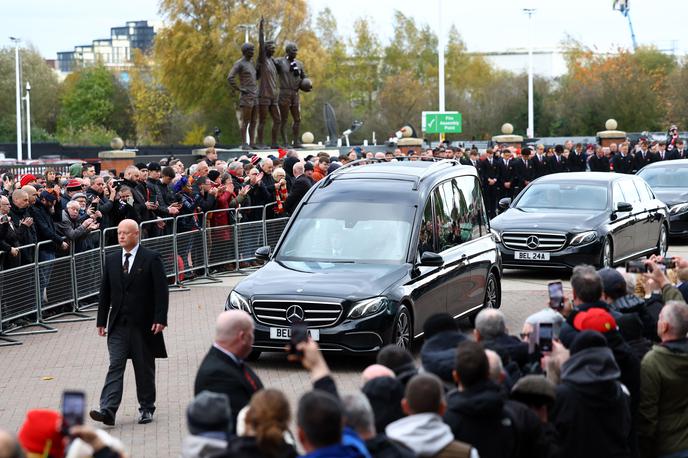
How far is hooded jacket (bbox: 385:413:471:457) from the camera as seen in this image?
557cm

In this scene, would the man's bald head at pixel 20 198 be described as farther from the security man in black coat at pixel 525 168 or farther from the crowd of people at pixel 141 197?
the security man in black coat at pixel 525 168

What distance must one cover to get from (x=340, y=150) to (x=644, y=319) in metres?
33.8

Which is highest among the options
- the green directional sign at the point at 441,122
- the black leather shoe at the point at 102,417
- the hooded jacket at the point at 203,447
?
the green directional sign at the point at 441,122

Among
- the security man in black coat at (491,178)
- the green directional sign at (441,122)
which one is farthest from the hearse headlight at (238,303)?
the green directional sign at (441,122)

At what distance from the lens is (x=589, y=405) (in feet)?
22.7

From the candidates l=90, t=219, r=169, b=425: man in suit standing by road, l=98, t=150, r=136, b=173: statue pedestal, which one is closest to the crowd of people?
l=90, t=219, r=169, b=425: man in suit standing by road

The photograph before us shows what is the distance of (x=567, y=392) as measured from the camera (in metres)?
6.89

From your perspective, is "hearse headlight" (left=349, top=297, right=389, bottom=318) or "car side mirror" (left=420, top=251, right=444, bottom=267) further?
"car side mirror" (left=420, top=251, right=444, bottom=267)

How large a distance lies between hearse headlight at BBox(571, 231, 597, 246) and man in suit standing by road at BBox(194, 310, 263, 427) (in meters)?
12.9

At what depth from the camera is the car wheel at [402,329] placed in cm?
1270

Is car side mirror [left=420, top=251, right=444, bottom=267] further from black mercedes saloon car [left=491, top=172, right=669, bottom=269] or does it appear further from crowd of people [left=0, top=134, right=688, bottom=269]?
black mercedes saloon car [left=491, top=172, right=669, bottom=269]

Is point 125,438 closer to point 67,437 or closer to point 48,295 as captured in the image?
point 67,437

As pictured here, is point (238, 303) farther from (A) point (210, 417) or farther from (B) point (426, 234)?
(A) point (210, 417)

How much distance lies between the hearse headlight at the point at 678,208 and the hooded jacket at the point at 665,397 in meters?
18.3
